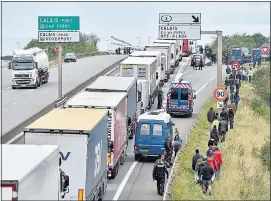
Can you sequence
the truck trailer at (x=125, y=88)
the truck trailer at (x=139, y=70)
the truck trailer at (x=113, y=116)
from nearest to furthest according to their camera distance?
the truck trailer at (x=113, y=116) → the truck trailer at (x=125, y=88) → the truck trailer at (x=139, y=70)

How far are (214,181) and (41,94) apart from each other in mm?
29247

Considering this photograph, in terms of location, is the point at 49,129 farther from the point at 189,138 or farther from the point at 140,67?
the point at 140,67

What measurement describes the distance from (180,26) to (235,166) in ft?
40.7

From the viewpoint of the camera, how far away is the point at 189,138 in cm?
3381

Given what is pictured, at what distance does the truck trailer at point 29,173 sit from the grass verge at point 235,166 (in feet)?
24.4

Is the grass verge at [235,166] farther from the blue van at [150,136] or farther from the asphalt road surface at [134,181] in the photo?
the blue van at [150,136]

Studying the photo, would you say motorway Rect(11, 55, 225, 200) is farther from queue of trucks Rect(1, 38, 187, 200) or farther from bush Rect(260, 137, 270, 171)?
bush Rect(260, 137, 270, 171)

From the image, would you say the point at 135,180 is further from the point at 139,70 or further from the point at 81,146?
the point at 139,70

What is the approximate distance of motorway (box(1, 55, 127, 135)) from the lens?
40.6 metres

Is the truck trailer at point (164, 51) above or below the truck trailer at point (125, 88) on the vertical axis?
above

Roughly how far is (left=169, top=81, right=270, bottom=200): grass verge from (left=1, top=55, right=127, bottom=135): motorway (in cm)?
891

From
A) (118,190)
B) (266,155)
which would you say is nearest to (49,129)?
(118,190)

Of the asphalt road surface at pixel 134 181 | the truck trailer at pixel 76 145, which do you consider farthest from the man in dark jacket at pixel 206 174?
the truck trailer at pixel 76 145

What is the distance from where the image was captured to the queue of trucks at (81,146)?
13.5 meters
